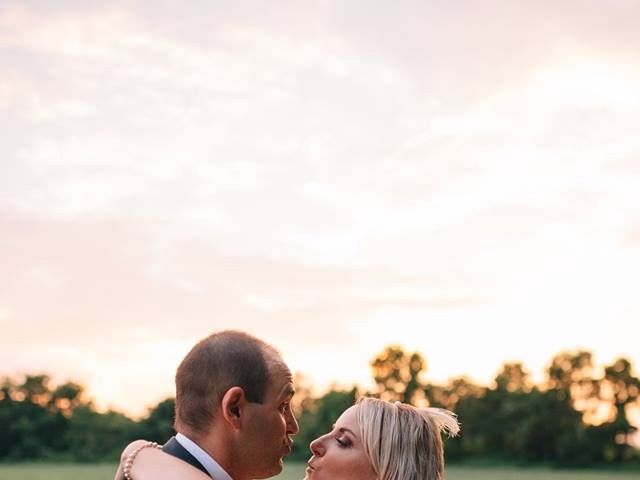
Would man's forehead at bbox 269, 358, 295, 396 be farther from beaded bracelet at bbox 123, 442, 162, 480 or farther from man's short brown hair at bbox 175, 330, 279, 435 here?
beaded bracelet at bbox 123, 442, 162, 480

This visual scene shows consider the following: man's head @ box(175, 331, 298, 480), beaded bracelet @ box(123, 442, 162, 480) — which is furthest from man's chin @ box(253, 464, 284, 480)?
beaded bracelet @ box(123, 442, 162, 480)

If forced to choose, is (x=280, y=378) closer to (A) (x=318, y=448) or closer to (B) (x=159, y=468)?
(B) (x=159, y=468)

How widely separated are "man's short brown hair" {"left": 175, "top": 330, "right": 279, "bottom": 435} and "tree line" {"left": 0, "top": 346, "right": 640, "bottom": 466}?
217ft

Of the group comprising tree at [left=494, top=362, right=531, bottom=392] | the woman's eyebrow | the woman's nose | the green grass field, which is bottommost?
the green grass field

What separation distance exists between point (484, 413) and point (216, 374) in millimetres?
75858

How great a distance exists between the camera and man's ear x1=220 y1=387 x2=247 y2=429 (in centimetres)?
339

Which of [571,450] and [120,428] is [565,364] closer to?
[571,450]

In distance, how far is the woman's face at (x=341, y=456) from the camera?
5125 millimetres

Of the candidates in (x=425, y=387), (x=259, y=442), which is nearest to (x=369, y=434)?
(x=259, y=442)

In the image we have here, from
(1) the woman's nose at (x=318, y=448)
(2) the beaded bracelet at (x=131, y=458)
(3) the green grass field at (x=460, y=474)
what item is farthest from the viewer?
(3) the green grass field at (x=460, y=474)

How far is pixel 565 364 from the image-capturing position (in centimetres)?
7569

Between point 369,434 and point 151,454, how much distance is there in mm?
2031

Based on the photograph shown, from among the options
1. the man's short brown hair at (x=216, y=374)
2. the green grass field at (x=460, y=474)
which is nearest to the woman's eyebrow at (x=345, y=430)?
the man's short brown hair at (x=216, y=374)

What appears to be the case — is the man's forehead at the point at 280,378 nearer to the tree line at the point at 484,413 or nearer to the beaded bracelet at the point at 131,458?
the beaded bracelet at the point at 131,458
